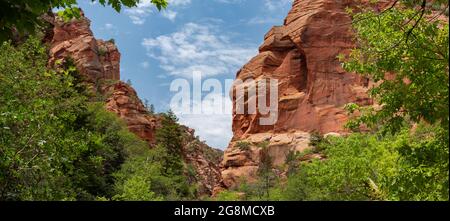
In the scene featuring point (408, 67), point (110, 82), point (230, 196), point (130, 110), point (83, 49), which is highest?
point (83, 49)

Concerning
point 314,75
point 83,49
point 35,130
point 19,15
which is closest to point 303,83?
point 314,75

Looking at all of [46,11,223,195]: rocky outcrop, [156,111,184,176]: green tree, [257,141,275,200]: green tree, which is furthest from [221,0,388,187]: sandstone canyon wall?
[46,11,223,195]: rocky outcrop

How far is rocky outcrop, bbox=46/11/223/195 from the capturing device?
7194cm

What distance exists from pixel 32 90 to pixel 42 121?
165 centimetres

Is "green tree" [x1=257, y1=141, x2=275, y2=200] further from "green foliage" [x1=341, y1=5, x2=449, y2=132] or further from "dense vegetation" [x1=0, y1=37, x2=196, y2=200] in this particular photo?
"green foliage" [x1=341, y1=5, x2=449, y2=132]

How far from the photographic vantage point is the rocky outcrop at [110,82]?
71.9m

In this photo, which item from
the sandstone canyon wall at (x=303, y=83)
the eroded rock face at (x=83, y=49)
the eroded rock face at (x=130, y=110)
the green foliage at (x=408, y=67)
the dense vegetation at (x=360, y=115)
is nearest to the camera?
the dense vegetation at (x=360, y=115)

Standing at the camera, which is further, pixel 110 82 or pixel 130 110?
pixel 110 82

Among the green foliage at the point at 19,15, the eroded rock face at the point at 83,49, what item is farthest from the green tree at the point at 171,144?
the green foliage at the point at 19,15

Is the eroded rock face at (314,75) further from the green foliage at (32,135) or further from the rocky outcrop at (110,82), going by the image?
the green foliage at (32,135)

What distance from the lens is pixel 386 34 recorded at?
9.79 metres

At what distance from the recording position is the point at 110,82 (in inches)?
3118

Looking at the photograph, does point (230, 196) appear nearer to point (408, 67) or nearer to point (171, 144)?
point (171, 144)

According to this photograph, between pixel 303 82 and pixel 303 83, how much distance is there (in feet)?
0.56
